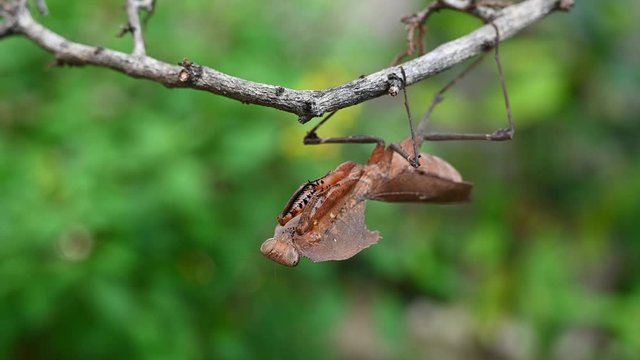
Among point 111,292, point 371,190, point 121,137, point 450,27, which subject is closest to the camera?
point 371,190


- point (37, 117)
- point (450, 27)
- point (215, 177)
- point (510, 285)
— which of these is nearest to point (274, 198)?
point (215, 177)

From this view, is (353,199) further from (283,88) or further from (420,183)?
(283,88)

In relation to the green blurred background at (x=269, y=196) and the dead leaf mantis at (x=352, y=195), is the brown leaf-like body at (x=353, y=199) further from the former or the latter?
the green blurred background at (x=269, y=196)

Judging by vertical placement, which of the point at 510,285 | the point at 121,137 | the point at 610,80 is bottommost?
the point at 510,285

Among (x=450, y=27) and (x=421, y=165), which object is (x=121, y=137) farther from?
(x=450, y=27)

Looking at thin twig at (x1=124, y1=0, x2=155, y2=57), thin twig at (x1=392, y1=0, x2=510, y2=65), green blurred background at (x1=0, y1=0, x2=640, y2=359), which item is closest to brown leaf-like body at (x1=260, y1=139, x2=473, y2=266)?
thin twig at (x1=392, y1=0, x2=510, y2=65)

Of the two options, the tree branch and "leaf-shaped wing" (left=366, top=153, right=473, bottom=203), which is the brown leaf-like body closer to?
"leaf-shaped wing" (left=366, top=153, right=473, bottom=203)

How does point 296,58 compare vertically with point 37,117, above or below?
above

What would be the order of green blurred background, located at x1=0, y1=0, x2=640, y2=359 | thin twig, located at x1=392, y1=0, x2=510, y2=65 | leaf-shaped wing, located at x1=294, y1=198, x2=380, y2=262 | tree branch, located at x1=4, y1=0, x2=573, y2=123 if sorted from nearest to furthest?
1. tree branch, located at x1=4, y1=0, x2=573, y2=123
2. leaf-shaped wing, located at x1=294, y1=198, x2=380, y2=262
3. thin twig, located at x1=392, y1=0, x2=510, y2=65
4. green blurred background, located at x1=0, y1=0, x2=640, y2=359
